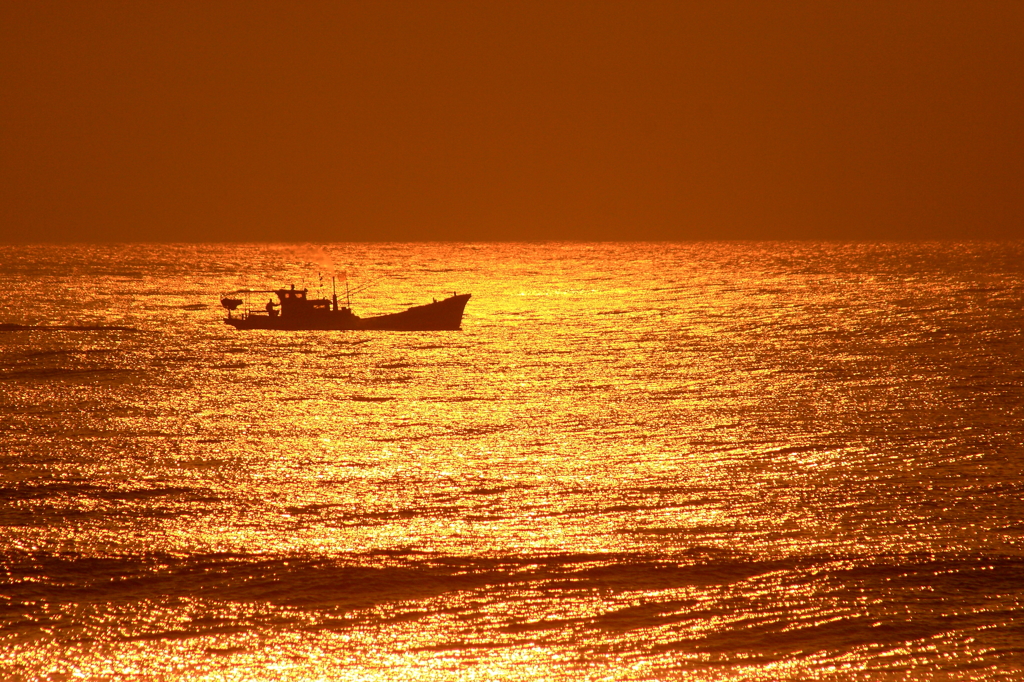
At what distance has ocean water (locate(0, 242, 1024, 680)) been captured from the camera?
672 inches

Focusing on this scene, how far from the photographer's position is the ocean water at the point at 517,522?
56.0 feet

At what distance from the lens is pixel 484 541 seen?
22703 millimetres

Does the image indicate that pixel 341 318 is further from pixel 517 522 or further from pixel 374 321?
pixel 517 522

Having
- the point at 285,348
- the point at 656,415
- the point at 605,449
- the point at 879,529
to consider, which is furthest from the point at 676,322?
the point at 879,529

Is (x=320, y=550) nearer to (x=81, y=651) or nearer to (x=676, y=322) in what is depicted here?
(x=81, y=651)

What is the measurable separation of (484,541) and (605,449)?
11.4m

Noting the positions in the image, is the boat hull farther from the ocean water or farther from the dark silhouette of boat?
the ocean water

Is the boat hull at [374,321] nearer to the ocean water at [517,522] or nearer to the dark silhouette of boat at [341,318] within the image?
the dark silhouette of boat at [341,318]

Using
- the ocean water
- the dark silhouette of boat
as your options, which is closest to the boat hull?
the dark silhouette of boat

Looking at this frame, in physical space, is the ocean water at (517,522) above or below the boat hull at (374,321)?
below

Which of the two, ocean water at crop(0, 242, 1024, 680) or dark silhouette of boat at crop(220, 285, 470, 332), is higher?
dark silhouette of boat at crop(220, 285, 470, 332)

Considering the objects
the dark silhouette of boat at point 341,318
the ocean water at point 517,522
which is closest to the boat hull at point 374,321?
the dark silhouette of boat at point 341,318

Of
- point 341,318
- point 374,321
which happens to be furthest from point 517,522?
point 374,321

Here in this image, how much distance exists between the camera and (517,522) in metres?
24.3
